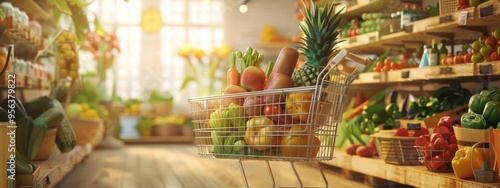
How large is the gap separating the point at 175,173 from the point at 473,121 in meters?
2.51

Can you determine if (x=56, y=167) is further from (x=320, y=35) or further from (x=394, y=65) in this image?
(x=394, y=65)

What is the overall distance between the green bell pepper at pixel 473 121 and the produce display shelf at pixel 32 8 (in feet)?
8.42

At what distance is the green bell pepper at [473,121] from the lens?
344 cm

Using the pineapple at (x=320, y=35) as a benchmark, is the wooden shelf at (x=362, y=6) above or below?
above

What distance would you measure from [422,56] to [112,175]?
2364 mm

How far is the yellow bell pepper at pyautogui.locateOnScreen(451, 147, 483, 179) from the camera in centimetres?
338

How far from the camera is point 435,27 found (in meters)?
4.14

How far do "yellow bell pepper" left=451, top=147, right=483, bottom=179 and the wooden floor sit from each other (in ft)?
2.96

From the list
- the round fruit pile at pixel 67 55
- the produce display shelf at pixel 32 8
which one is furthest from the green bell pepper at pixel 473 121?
the round fruit pile at pixel 67 55

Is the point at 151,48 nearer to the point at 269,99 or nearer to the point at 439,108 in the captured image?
the point at 439,108

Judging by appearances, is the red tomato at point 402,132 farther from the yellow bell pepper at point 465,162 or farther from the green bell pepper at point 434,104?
the yellow bell pepper at point 465,162

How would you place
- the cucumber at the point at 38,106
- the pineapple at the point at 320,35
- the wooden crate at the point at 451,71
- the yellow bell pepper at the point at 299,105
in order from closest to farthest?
the yellow bell pepper at the point at 299,105 < the pineapple at the point at 320,35 < the wooden crate at the point at 451,71 < the cucumber at the point at 38,106

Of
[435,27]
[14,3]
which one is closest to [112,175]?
[14,3]

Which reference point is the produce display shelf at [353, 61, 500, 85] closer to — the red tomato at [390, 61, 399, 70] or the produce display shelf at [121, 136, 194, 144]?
the red tomato at [390, 61, 399, 70]
